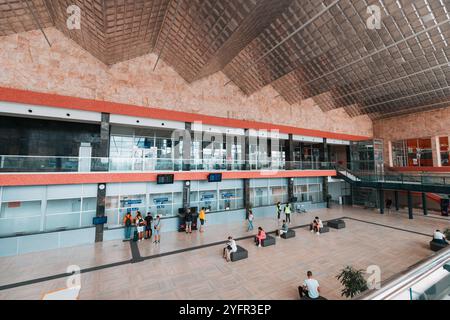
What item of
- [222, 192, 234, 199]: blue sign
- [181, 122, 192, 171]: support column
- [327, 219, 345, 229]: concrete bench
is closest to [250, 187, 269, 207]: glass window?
[222, 192, 234, 199]: blue sign

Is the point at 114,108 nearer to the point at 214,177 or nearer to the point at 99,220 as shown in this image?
the point at 99,220

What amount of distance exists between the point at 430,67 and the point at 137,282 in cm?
2475

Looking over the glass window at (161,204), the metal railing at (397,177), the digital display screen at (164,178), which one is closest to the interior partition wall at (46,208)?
the glass window at (161,204)

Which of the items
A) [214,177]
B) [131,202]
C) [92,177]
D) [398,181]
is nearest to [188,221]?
[214,177]

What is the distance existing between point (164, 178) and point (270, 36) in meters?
12.2

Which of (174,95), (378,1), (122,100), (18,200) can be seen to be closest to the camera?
(18,200)

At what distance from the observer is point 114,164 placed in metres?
12.8

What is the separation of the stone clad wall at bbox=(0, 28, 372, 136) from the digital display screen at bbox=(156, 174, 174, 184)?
16.6ft

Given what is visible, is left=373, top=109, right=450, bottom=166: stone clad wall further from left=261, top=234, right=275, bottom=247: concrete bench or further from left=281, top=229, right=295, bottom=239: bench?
left=261, top=234, right=275, bottom=247: concrete bench

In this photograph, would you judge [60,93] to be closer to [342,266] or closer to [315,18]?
[315,18]

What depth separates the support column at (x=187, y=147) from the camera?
15.1 metres

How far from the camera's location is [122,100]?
13844 mm

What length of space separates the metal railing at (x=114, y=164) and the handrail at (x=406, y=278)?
13519 millimetres
